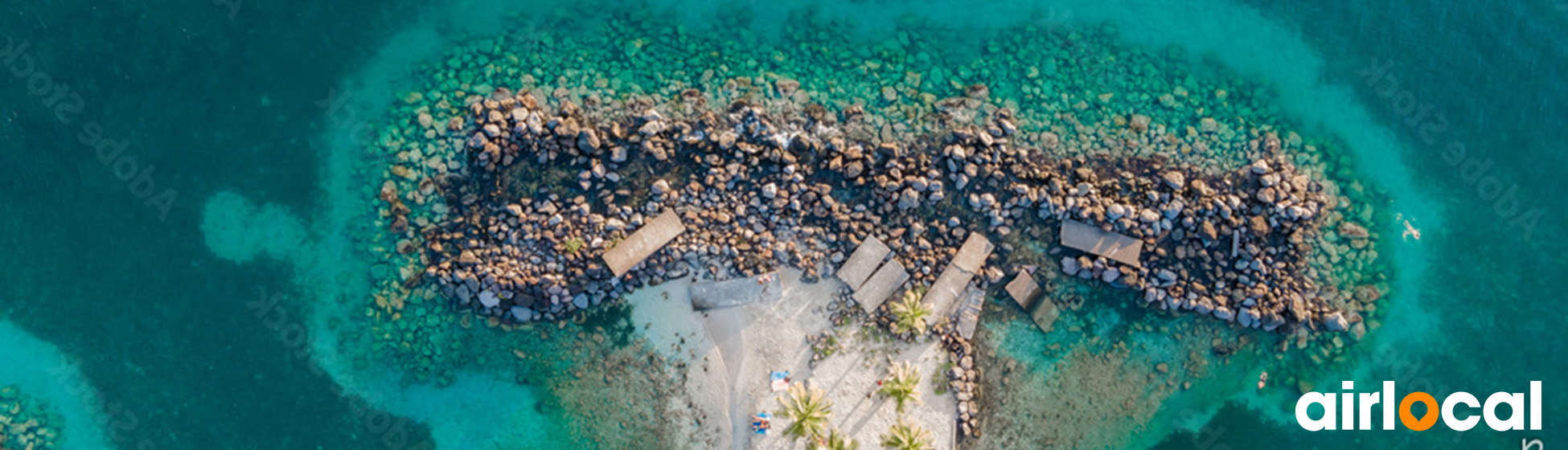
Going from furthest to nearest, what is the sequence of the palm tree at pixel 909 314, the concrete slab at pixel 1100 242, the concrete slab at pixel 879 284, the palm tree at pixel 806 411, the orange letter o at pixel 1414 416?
the orange letter o at pixel 1414 416
the concrete slab at pixel 1100 242
the concrete slab at pixel 879 284
the palm tree at pixel 909 314
the palm tree at pixel 806 411

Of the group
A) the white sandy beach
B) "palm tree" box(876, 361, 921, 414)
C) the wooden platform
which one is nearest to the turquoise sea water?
the wooden platform

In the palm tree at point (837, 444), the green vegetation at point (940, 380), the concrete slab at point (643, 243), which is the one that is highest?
the green vegetation at point (940, 380)

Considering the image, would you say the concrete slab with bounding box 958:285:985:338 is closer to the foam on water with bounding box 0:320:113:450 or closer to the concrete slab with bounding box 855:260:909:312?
the concrete slab with bounding box 855:260:909:312

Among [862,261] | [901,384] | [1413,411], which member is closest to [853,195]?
[862,261]

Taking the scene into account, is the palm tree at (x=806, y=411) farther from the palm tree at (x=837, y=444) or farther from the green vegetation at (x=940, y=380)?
the green vegetation at (x=940, y=380)

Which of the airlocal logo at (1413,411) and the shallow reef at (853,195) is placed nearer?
the shallow reef at (853,195)

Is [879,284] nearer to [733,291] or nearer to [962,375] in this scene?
[962,375]

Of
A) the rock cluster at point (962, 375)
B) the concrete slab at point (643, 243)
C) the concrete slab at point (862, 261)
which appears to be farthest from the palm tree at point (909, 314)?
the concrete slab at point (643, 243)
